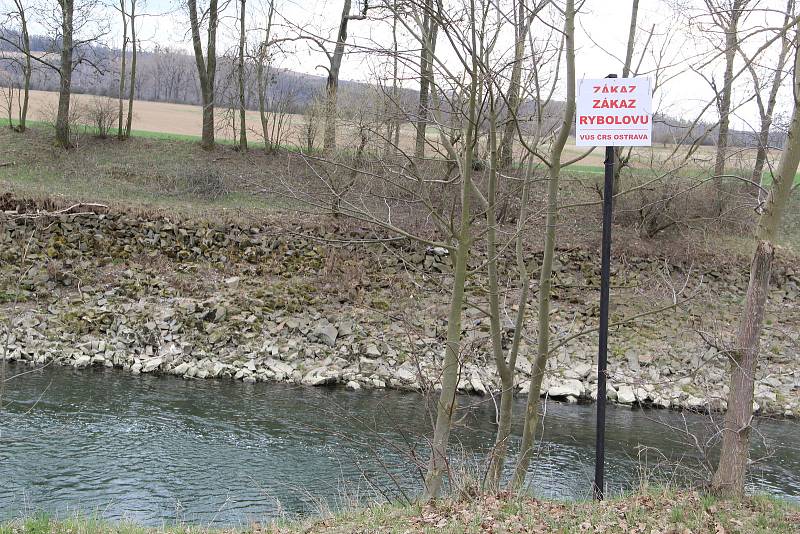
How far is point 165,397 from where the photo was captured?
14180 mm

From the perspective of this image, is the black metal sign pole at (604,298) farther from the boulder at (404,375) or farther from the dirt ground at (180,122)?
the dirt ground at (180,122)

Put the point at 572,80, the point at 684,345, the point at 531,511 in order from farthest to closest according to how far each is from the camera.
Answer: the point at 684,345, the point at 572,80, the point at 531,511

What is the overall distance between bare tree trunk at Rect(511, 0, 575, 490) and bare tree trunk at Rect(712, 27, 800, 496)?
1.69m

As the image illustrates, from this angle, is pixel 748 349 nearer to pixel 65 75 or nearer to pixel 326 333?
pixel 326 333

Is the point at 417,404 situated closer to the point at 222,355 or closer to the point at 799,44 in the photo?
the point at 222,355

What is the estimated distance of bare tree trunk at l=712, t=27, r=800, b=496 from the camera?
241 inches

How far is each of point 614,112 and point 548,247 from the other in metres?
1.66

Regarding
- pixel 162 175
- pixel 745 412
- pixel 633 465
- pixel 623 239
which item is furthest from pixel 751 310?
pixel 162 175

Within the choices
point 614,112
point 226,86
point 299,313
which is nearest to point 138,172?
point 226,86

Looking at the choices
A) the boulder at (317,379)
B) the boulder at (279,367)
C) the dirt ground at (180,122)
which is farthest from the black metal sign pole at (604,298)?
the dirt ground at (180,122)

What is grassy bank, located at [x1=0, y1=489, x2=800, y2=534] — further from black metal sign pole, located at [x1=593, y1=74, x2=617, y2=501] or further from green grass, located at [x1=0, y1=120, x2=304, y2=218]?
green grass, located at [x1=0, y1=120, x2=304, y2=218]

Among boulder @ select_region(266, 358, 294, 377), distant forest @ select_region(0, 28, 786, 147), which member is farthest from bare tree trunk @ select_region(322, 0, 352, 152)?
boulder @ select_region(266, 358, 294, 377)

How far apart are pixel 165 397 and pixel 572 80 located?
10.5 meters

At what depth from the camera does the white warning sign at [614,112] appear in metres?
5.92
